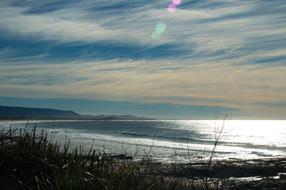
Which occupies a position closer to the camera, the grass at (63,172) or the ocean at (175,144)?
the grass at (63,172)

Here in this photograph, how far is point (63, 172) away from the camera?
7590 millimetres

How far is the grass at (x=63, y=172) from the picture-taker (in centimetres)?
671

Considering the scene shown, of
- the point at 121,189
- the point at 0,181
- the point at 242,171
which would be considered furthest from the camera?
the point at 242,171

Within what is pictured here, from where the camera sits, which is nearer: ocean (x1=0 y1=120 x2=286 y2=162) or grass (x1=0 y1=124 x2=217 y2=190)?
grass (x1=0 y1=124 x2=217 y2=190)

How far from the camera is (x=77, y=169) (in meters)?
7.46

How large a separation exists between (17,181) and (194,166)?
18583 millimetres

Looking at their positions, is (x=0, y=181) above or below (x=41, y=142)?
below

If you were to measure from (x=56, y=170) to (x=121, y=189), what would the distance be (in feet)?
5.93

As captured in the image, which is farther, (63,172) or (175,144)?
(175,144)

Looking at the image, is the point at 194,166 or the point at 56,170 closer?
the point at 56,170

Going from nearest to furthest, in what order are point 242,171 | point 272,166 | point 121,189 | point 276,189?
point 121,189 < point 276,189 < point 242,171 < point 272,166

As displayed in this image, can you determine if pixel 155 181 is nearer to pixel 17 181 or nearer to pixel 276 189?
pixel 17 181

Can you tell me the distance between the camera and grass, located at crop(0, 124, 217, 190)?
22.0 ft

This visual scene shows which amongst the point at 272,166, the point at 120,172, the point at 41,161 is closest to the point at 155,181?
the point at 120,172
